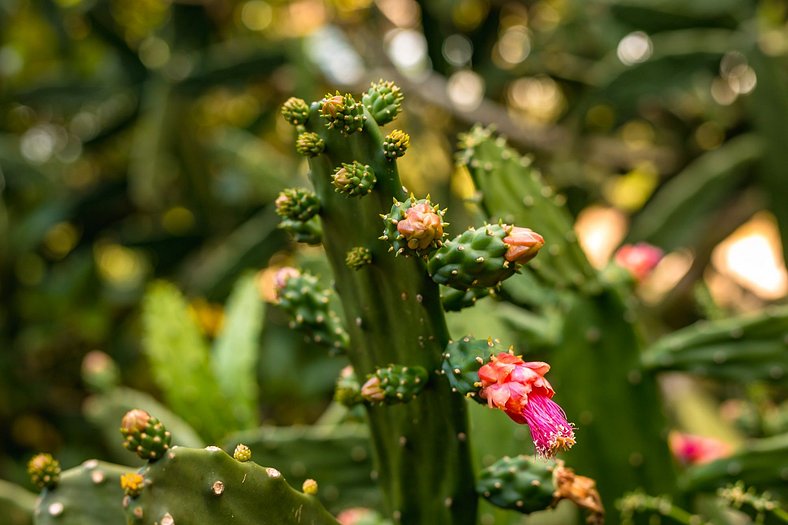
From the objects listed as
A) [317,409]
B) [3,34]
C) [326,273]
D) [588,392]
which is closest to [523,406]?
[588,392]

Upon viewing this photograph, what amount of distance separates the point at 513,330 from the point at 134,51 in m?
1.65

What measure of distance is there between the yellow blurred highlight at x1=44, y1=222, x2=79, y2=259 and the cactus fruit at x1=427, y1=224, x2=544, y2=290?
2.19 m

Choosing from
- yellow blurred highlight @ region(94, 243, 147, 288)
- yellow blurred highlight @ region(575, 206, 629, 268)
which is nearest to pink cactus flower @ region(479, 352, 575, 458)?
yellow blurred highlight @ region(575, 206, 629, 268)

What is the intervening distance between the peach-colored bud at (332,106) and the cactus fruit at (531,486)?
1.05 feet

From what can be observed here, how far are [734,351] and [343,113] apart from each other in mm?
648

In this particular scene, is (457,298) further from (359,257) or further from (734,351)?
(734,351)

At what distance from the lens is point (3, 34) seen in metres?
2.53

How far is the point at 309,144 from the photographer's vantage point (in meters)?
0.58

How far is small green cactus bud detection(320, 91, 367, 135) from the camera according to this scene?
55 centimetres

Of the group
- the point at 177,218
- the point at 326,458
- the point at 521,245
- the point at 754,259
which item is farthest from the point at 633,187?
the point at 521,245

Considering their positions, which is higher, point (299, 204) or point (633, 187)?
point (633, 187)

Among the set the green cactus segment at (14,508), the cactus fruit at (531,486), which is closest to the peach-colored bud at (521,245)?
the cactus fruit at (531,486)

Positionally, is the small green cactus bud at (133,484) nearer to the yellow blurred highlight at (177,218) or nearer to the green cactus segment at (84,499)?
the green cactus segment at (84,499)

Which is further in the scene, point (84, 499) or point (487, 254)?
point (84, 499)
